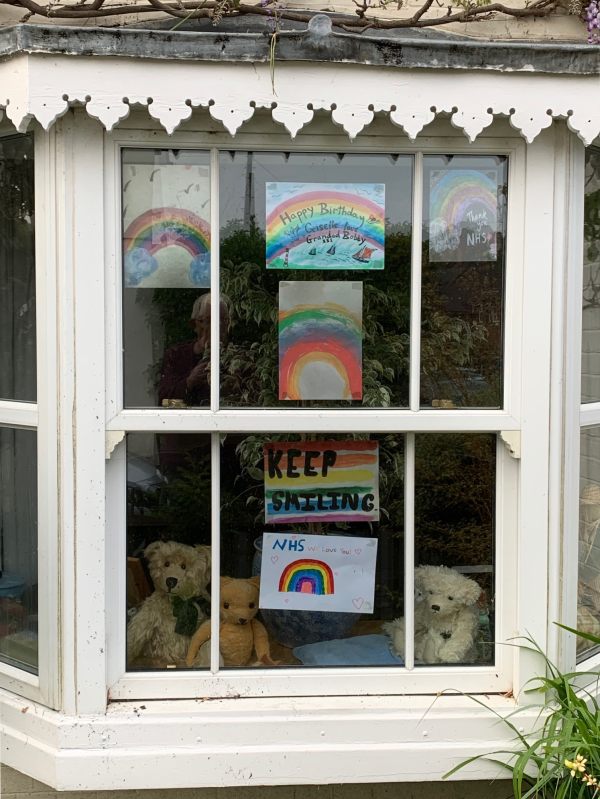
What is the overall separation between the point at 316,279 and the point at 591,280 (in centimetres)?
82

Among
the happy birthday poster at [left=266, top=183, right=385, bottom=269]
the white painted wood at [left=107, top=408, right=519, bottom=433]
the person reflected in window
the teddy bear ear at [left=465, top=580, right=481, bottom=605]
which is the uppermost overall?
the happy birthday poster at [left=266, top=183, right=385, bottom=269]

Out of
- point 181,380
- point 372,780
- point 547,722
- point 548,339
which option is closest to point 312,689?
point 372,780

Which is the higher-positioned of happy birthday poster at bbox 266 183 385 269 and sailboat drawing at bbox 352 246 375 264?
happy birthday poster at bbox 266 183 385 269

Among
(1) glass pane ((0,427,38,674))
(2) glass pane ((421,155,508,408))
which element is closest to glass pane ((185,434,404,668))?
(2) glass pane ((421,155,508,408))

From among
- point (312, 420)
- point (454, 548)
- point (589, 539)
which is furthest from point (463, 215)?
point (589, 539)

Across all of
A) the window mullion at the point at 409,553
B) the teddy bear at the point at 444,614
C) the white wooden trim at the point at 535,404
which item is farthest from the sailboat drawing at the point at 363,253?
the teddy bear at the point at 444,614

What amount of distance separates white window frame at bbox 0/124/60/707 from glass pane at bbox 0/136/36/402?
6 cm

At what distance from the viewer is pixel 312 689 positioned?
2.17m

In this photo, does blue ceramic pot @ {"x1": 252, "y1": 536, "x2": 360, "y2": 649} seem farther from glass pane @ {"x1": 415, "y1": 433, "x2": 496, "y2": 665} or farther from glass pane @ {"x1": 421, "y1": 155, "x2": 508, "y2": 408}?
glass pane @ {"x1": 421, "y1": 155, "x2": 508, "y2": 408}

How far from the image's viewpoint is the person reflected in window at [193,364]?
2.15 m

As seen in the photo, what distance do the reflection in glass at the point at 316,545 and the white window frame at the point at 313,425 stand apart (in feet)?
0.14

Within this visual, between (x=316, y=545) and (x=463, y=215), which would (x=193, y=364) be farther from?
(x=463, y=215)

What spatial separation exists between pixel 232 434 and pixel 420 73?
3.48 ft

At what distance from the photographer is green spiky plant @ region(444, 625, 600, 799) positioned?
75.3 inches
